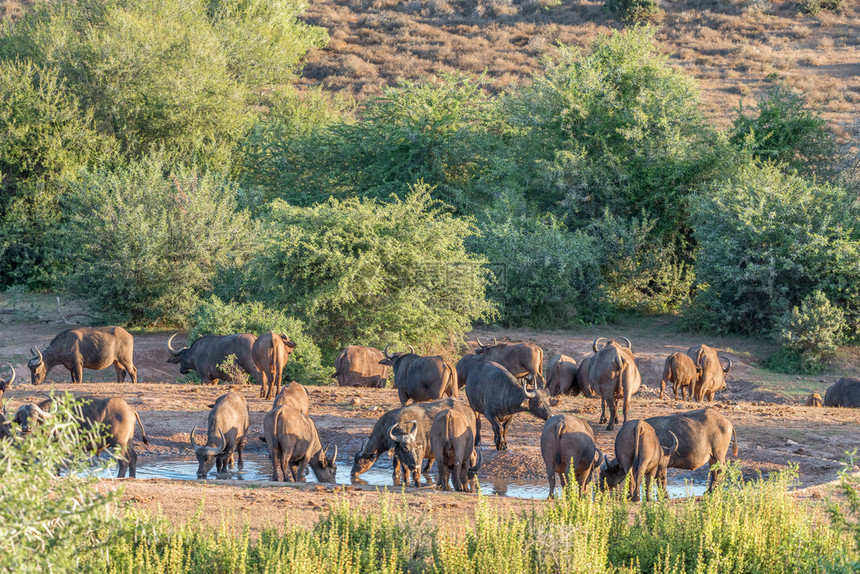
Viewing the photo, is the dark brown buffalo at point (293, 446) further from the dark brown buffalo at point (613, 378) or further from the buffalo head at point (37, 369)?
the buffalo head at point (37, 369)

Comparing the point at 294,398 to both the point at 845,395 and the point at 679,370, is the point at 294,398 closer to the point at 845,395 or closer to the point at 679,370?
the point at 679,370

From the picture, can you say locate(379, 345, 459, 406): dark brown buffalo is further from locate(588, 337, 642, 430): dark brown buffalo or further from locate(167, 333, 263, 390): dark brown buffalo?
locate(167, 333, 263, 390): dark brown buffalo

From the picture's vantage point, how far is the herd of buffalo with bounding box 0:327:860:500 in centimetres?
1018

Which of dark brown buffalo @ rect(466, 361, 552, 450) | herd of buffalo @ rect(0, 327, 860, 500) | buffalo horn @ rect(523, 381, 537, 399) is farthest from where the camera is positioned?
dark brown buffalo @ rect(466, 361, 552, 450)

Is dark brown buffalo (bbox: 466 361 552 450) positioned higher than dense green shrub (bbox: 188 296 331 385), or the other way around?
dark brown buffalo (bbox: 466 361 552 450)

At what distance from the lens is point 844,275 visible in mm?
23141

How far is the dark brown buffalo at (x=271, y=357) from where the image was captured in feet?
51.4

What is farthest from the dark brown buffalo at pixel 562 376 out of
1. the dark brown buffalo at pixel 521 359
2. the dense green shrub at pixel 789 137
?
the dense green shrub at pixel 789 137

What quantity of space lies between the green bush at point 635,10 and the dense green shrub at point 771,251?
27.9 meters

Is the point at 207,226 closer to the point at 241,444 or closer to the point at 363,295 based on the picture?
the point at 363,295

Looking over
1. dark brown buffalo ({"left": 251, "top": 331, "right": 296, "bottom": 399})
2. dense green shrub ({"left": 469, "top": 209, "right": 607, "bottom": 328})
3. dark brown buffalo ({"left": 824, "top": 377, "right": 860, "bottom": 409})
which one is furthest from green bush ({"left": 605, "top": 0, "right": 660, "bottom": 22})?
dark brown buffalo ({"left": 251, "top": 331, "right": 296, "bottom": 399})

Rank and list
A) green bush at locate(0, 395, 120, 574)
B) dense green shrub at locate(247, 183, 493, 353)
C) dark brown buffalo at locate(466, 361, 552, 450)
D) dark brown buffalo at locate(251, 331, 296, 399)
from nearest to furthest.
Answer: green bush at locate(0, 395, 120, 574)
dark brown buffalo at locate(466, 361, 552, 450)
dark brown buffalo at locate(251, 331, 296, 399)
dense green shrub at locate(247, 183, 493, 353)

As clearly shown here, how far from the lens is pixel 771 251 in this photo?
23.5m

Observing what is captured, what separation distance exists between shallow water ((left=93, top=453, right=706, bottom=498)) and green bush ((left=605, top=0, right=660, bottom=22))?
4261 cm
